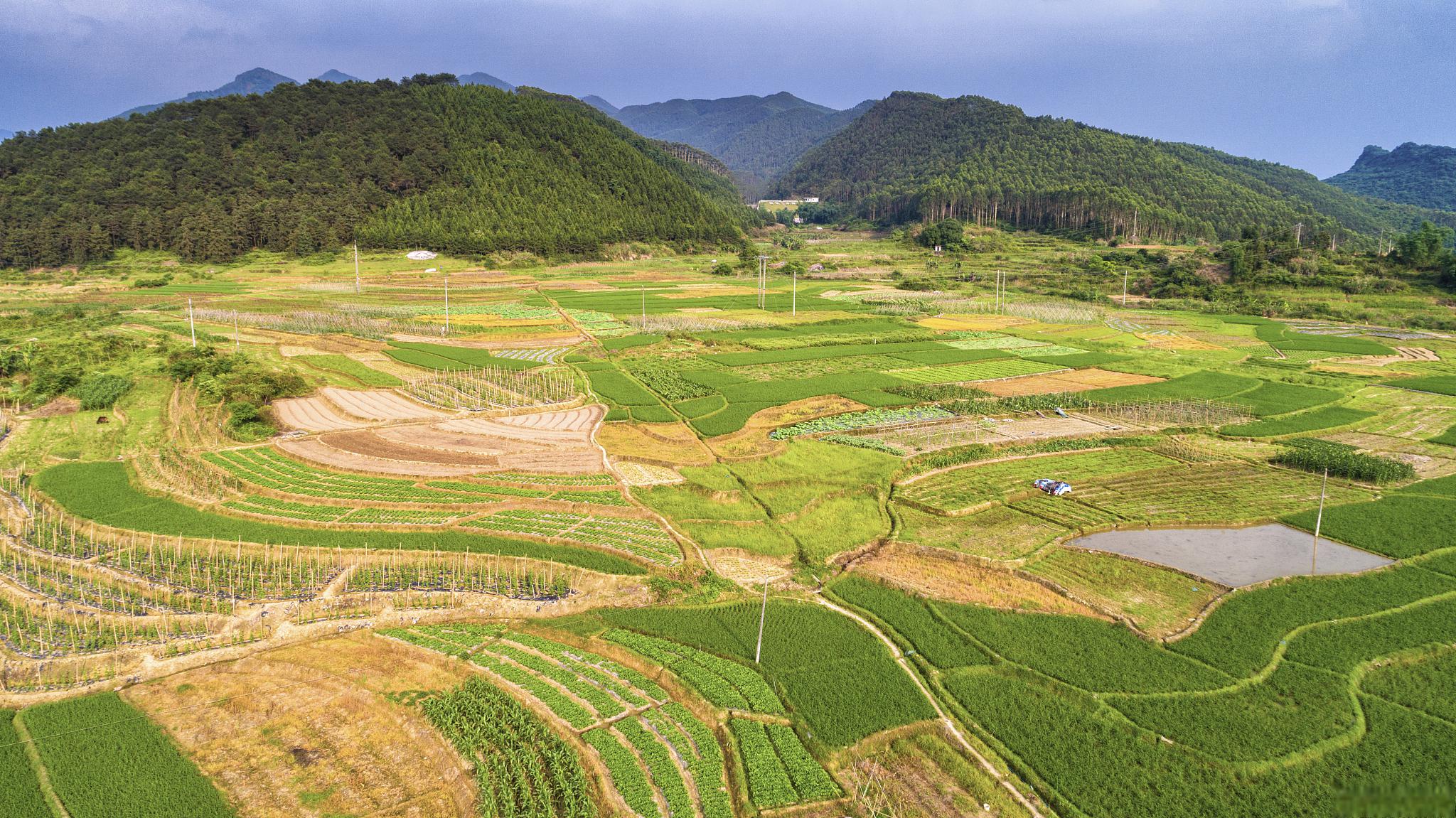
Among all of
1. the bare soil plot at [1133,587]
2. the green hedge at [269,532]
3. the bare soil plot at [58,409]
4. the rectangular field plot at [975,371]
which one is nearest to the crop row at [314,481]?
the green hedge at [269,532]

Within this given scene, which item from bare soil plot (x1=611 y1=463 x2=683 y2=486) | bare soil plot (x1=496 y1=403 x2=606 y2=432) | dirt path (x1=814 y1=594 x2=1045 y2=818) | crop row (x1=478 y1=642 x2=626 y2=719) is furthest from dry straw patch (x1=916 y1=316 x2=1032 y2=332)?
crop row (x1=478 y1=642 x2=626 y2=719)

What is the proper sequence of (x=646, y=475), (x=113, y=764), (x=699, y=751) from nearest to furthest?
(x=113, y=764) < (x=699, y=751) < (x=646, y=475)

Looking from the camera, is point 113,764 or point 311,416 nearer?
point 113,764

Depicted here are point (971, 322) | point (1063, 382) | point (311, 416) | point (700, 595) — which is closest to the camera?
point (700, 595)

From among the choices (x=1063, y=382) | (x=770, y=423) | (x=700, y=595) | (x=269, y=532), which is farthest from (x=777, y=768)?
(x=1063, y=382)

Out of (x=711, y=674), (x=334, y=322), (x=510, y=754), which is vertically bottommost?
(x=510, y=754)

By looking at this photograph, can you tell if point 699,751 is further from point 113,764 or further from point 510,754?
point 113,764

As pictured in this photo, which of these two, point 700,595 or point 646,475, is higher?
point 646,475

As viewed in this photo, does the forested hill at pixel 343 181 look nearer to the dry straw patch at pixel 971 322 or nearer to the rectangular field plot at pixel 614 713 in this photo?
the dry straw patch at pixel 971 322
